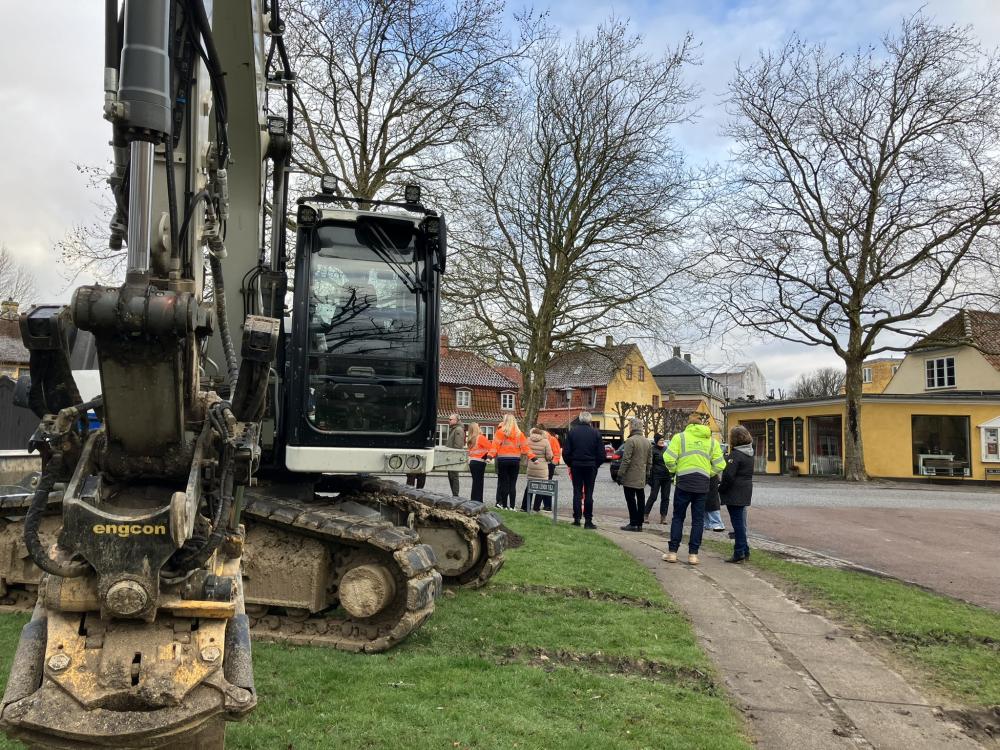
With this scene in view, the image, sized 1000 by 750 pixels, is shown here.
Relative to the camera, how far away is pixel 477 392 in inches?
2130

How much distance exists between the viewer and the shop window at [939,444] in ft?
98.8

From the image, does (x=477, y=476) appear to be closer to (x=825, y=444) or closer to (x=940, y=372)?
(x=825, y=444)

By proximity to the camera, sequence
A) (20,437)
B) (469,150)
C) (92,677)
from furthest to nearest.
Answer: (469,150) < (20,437) < (92,677)

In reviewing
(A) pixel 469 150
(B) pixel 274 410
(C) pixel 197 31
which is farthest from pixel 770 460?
(C) pixel 197 31

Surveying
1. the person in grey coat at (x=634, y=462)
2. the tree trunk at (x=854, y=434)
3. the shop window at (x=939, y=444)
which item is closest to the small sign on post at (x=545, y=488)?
the person in grey coat at (x=634, y=462)

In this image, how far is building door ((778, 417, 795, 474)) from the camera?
111 feet

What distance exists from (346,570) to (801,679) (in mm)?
3253

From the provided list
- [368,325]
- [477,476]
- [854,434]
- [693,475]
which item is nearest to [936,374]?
[854,434]

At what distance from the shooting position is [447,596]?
23.8 ft

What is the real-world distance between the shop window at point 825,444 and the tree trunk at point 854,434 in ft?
13.2

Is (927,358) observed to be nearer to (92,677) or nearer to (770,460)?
(770,460)

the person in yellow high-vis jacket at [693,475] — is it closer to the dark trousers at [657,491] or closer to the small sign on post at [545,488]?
the small sign on post at [545,488]

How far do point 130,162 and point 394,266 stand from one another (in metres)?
3.76

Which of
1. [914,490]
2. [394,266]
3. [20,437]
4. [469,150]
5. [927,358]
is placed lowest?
[914,490]
